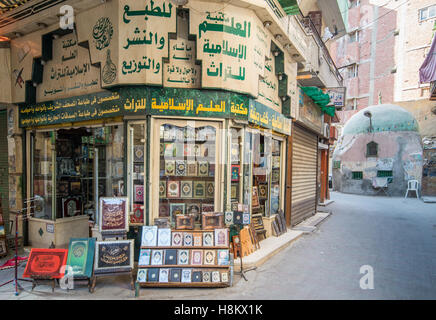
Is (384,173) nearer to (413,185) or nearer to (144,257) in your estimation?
(413,185)

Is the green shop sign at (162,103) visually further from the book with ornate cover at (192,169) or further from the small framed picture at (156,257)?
the small framed picture at (156,257)

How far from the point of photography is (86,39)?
5.81 meters

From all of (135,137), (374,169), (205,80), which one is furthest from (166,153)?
(374,169)

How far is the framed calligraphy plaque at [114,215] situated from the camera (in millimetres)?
4934

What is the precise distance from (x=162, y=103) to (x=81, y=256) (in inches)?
123

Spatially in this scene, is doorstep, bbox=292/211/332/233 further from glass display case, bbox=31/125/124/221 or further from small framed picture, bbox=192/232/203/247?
glass display case, bbox=31/125/124/221

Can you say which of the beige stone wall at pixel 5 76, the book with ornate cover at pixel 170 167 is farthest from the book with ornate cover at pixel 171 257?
the beige stone wall at pixel 5 76

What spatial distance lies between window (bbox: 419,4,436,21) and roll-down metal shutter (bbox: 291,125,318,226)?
28.3m

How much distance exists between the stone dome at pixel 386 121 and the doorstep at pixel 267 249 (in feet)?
62.8

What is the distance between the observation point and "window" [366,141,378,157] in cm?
2310

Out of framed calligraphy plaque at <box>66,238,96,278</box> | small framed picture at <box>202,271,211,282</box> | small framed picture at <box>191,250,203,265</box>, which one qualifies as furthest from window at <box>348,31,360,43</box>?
framed calligraphy plaque at <box>66,238,96,278</box>
